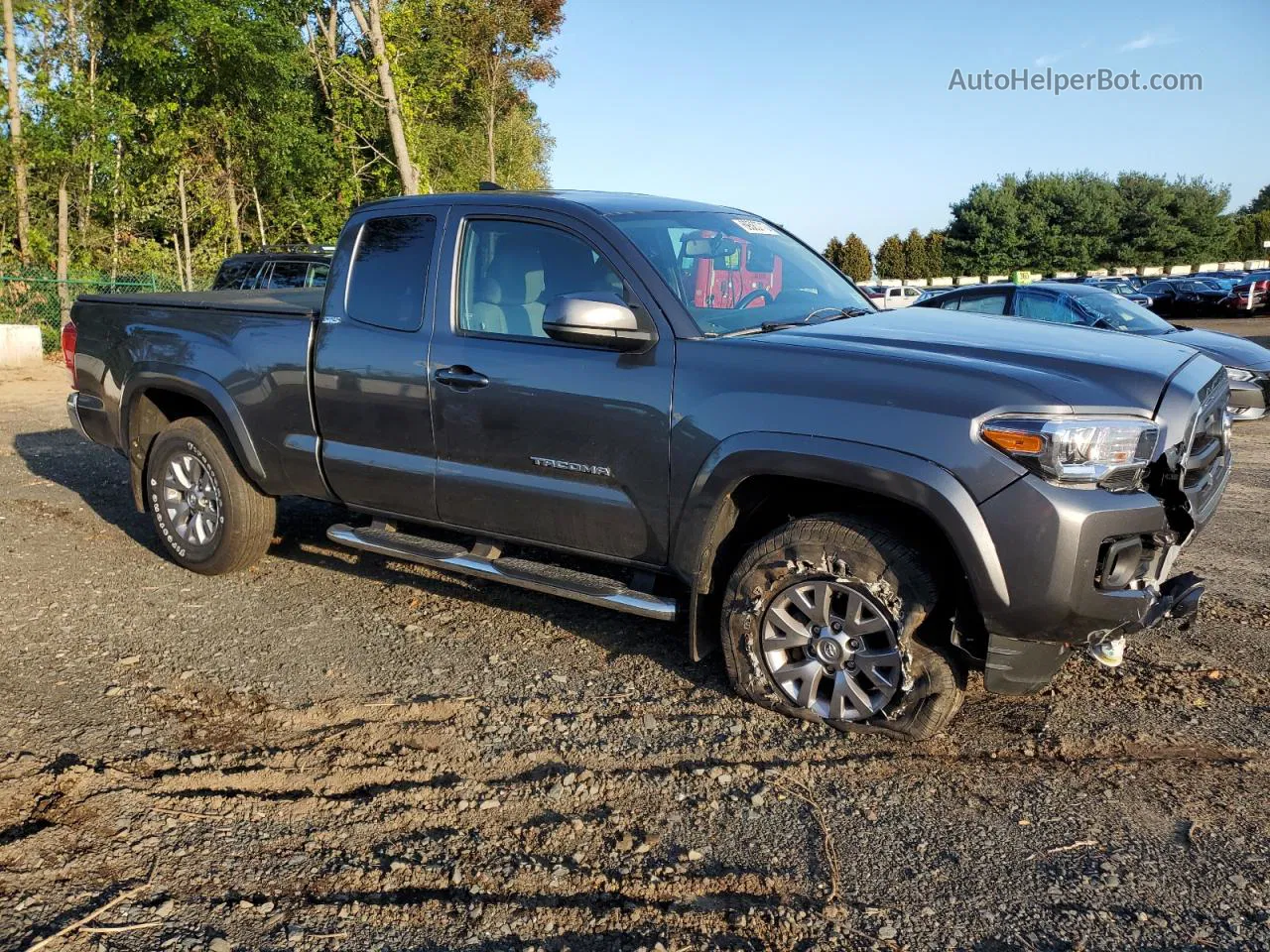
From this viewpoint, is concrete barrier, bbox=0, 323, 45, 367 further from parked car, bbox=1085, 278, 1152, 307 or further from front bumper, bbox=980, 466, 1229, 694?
front bumper, bbox=980, 466, 1229, 694

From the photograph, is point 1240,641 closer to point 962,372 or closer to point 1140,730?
point 1140,730

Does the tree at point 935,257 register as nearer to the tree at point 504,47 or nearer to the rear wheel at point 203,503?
the tree at point 504,47

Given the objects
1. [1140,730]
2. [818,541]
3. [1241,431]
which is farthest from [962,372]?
[1241,431]

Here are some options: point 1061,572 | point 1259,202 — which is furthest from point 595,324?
point 1259,202

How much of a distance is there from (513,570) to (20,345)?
17.6m

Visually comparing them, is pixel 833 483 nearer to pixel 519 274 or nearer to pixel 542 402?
pixel 542 402

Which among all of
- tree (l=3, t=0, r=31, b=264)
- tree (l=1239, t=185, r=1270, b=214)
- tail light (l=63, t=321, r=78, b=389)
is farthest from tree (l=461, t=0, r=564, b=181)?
tree (l=1239, t=185, r=1270, b=214)

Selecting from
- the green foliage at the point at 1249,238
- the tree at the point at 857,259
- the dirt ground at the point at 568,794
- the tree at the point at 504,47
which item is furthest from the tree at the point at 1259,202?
the dirt ground at the point at 568,794

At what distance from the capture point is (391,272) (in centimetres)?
472

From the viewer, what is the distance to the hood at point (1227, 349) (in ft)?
32.8

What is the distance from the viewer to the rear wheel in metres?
5.37

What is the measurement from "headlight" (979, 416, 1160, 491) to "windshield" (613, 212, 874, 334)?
1.22 m

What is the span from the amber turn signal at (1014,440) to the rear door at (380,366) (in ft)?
7.81

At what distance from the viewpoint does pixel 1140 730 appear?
366 centimetres
